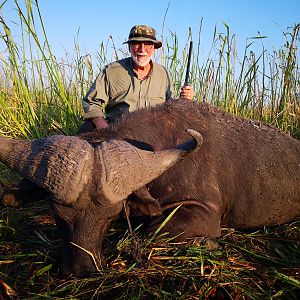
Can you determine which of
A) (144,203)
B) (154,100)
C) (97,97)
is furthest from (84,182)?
(154,100)

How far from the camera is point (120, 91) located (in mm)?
5836

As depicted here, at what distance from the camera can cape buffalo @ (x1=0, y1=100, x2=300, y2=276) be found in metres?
2.85

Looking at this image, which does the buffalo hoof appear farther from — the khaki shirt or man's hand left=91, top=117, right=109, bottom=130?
the khaki shirt

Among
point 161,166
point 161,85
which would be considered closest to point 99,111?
point 161,85

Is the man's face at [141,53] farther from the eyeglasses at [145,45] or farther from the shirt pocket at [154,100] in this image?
the shirt pocket at [154,100]

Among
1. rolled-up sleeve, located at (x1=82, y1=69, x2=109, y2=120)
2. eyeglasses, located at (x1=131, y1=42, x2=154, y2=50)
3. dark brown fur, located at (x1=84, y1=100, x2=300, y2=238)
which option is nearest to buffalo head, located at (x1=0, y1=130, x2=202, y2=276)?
dark brown fur, located at (x1=84, y1=100, x2=300, y2=238)

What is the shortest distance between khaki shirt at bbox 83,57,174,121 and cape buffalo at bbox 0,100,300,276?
1.79 m

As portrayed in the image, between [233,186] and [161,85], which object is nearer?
[233,186]

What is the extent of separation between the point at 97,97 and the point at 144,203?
274cm

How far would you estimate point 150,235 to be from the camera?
330 centimetres

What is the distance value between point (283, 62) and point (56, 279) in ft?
18.6

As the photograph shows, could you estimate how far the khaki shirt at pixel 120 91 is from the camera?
573 centimetres

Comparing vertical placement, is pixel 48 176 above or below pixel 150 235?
above

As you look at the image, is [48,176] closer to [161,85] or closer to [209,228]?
[209,228]
